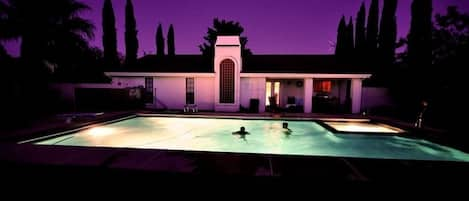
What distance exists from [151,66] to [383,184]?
15815mm

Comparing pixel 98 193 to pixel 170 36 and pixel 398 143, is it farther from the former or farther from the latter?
pixel 170 36

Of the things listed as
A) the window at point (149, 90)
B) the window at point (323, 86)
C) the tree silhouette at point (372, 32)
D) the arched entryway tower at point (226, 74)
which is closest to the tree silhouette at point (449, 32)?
the tree silhouette at point (372, 32)

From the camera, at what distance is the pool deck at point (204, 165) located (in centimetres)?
307

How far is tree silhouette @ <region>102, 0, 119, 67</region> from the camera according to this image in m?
23.6

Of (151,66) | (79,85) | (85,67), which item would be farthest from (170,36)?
(79,85)

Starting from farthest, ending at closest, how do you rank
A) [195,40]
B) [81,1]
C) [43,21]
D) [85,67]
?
[195,40] → [85,67] → [81,1] → [43,21]

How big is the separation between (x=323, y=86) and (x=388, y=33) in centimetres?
955

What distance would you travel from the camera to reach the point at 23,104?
33.1 ft

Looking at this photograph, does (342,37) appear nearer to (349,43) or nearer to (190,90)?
(349,43)

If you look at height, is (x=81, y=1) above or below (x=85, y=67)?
above

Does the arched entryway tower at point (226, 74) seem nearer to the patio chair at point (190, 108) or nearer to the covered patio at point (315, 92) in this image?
the covered patio at point (315, 92)

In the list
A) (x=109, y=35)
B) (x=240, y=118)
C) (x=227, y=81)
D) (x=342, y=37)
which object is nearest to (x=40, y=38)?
(x=227, y=81)

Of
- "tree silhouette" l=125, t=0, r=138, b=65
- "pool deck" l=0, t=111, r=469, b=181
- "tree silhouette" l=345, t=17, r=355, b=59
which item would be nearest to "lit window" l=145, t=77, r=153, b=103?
"pool deck" l=0, t=111, r=469, b=181

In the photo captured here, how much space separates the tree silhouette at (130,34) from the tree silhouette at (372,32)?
26.5 m
